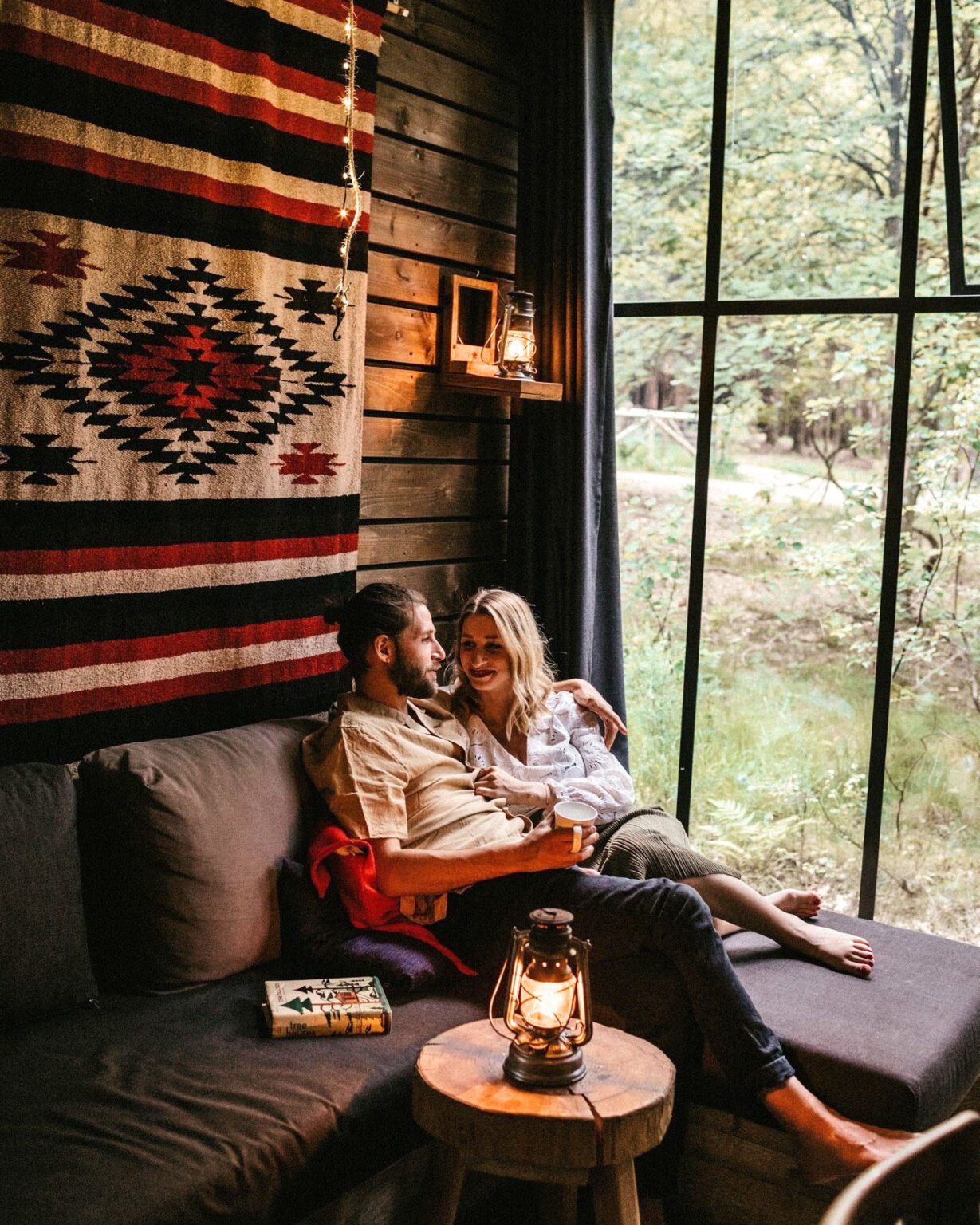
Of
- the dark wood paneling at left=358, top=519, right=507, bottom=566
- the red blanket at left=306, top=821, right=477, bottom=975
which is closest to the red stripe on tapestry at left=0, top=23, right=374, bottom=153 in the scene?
the dark wood paneling at left=358, top=519, right=507, bottom=566

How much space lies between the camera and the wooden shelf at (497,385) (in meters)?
3.39

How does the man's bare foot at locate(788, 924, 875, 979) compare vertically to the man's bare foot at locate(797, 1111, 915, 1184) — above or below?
above

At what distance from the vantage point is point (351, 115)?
2.93 metres

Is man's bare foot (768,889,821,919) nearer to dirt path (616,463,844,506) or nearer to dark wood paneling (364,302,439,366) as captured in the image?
dirt path (616,463,844,506)

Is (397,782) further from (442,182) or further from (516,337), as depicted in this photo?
(442,182)

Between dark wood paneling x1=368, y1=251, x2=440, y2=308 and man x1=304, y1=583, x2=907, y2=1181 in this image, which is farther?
dark wood paneling x1=368, y1=251, x2=440, y2=308

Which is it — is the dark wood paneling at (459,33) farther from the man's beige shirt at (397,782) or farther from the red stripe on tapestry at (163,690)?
the man's beige shirt at (397,782)

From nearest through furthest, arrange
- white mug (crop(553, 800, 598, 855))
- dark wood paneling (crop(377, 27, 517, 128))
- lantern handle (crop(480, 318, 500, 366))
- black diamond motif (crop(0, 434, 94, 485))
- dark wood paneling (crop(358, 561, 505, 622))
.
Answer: white mug (crop(553, 800, 598, 855)) < black diamond motif (crop(0, 434, 94, 485)) < dark wood paneling (crop(377, 27, 517, 128)) < dark wood paneling (crop(358, 561, 505, 622)) < lantern handle (crop(480, 318, 500, 366))

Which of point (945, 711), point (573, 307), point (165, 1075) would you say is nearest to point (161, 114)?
point (573, 307)

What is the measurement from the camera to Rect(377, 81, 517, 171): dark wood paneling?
324 centimetres

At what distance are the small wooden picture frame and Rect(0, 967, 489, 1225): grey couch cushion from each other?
1.85 metres

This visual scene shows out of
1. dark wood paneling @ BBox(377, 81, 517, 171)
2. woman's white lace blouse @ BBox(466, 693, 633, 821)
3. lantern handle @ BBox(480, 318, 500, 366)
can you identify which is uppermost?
dark wood paneling @ BBox(377, 81, 517, 171)

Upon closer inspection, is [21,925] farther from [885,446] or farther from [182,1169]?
[885,446]

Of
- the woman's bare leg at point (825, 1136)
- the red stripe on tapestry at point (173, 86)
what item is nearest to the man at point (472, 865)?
the woman's bare leg at point (825, 1136)
